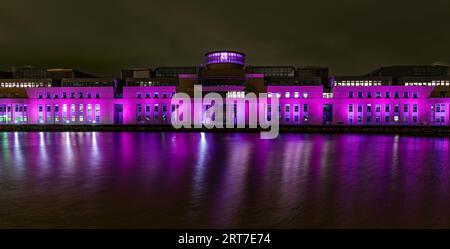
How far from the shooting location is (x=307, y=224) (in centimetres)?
1166

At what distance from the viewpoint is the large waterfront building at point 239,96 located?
9344 cm

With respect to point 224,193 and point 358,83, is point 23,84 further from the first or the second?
point 224,193

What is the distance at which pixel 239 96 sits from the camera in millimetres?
93500

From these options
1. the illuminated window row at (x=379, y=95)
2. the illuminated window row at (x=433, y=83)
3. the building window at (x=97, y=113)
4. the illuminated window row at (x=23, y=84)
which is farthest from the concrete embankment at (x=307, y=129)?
the illuminated window row at (x=433, y=83)

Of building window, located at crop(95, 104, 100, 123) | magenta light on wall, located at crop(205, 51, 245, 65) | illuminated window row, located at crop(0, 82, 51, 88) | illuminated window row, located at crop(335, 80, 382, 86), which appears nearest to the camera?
illuminated window row, located at crop(335, 80, 382, 86)

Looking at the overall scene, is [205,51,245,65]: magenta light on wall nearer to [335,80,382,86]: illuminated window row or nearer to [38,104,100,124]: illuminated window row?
[335,80,382,86]: illuminated window row

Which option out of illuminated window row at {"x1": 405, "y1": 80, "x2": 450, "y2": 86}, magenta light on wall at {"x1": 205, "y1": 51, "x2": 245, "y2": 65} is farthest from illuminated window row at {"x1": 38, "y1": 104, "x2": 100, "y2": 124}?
illuminated window row at {"x1": 405, "y1": 80, "x2": 450, "y2": 86}

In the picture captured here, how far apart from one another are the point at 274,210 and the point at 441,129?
222 ft

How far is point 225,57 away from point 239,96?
16901 millimetres

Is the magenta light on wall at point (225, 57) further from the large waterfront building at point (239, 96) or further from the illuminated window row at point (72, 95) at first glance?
the illuminated window row at point (72, 95)

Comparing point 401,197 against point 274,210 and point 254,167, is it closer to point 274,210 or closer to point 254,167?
point 274,210

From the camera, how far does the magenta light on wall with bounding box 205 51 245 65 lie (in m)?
103

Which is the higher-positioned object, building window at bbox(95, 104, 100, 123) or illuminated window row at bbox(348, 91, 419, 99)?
illuminated window row at bbox(348, 91, 419, 99)
